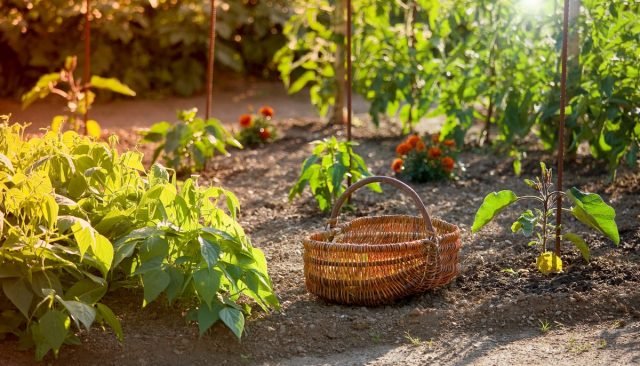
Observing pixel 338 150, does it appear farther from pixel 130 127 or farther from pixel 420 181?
pixel 130 127

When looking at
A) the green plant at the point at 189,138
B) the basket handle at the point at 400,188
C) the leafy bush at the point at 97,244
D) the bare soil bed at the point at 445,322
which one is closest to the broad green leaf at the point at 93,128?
the green plant at the point at 189,138

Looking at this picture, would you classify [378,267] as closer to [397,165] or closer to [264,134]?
[397,165]

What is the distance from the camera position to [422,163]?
5.70 m

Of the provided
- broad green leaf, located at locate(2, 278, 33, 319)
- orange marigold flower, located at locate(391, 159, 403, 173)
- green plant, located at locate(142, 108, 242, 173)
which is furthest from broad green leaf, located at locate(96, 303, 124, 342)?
orange marigold flower, located at locate(391, 159, 403, 173)

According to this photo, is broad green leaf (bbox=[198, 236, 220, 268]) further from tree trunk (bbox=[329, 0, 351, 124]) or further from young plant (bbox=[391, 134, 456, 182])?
tree trunk (bbox=[329, 0, 351, 124])

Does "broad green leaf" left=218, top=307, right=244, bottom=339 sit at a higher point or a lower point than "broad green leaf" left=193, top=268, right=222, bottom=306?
lower

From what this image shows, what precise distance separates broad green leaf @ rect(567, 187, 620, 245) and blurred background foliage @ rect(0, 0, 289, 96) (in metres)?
5.57

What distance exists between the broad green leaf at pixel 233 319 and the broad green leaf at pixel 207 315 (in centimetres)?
2

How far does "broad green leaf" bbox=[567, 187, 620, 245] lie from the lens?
378 cm

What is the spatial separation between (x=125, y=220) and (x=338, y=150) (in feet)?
5.23

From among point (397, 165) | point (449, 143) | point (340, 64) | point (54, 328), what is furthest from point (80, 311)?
point (340, 64)

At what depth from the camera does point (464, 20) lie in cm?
655

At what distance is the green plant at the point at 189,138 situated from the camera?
222 inches

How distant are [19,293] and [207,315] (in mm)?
592
